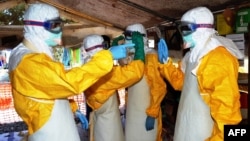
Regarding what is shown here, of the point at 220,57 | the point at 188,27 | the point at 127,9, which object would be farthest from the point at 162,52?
the point at 127,9

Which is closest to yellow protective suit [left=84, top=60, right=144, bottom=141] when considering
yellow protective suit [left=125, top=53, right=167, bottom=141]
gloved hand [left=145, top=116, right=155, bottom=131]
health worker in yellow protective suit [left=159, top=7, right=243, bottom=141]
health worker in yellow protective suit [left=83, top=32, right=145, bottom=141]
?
health worker in yellow protective suit [left=83, top=32, right=145, bottom=141]

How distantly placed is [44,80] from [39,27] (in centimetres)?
39

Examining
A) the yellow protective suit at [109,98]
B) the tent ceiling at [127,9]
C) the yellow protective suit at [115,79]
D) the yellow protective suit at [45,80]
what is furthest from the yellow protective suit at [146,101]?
the yellow protective suit at [45,80]

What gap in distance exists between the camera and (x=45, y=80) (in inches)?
59.1

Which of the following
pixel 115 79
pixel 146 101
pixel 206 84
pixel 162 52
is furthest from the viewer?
pixel 146 101

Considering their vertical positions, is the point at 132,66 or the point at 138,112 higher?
the point at 132,66

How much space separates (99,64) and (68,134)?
0.53 m

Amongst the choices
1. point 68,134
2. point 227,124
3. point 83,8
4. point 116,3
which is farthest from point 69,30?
point 227,124

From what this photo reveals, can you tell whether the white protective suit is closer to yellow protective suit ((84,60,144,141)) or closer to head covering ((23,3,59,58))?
head covering ((23,3,59,58))

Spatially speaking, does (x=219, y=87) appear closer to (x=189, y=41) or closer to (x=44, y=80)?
(x=189, y=41)

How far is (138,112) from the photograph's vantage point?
268 cm

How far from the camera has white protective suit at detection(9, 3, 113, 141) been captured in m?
1.52

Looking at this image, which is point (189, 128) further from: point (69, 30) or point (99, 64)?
point (69, 30)

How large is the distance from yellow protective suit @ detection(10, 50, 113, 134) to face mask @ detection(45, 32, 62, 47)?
0.61 feet
